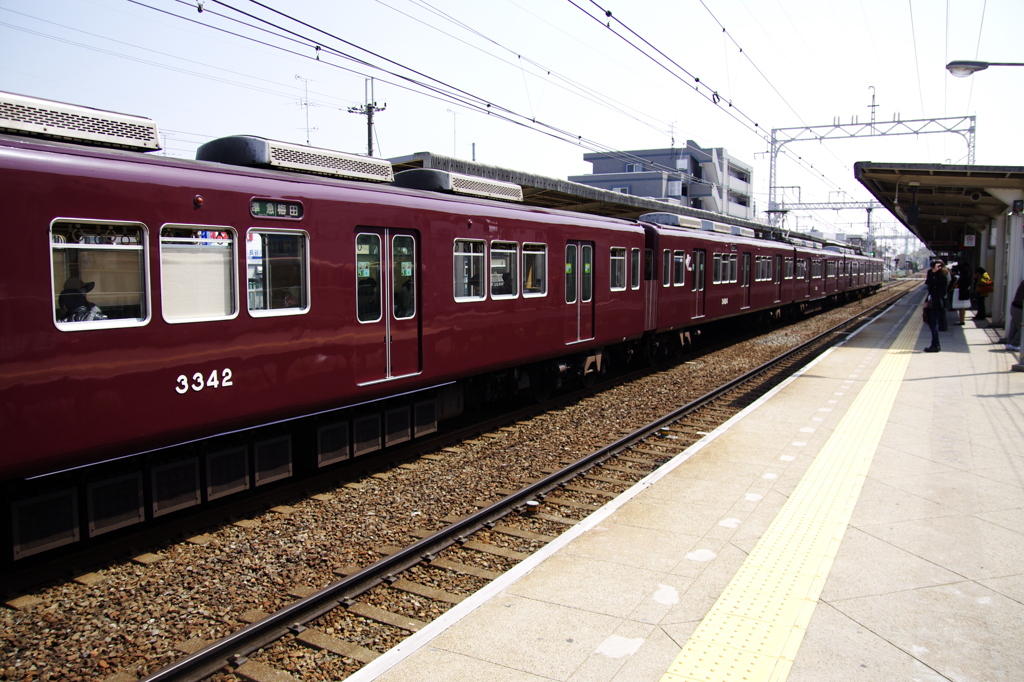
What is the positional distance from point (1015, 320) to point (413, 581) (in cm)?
1594

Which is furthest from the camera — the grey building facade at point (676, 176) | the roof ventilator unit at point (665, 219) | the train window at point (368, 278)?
the grey building facade at point (676, 176)

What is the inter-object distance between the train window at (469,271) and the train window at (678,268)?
23.6 feet

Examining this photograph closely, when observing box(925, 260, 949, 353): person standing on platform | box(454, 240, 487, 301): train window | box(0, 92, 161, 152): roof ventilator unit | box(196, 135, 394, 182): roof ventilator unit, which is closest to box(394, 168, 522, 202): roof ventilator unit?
box(454, 240, 487, 301): train window

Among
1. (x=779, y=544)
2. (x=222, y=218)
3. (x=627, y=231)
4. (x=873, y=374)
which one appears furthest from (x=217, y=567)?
(x=873, y=374)

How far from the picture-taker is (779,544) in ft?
17.3

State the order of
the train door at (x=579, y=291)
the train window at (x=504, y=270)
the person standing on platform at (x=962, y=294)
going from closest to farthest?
the train window at (x=504, y=270) → the train door at (x=579, y=291) → the person standing on platform at (x=962, y=294)

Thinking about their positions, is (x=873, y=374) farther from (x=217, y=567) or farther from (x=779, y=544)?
(x=217, y=567)

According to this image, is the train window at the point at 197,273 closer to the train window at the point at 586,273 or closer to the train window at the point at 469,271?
the train window at the point at 469,271

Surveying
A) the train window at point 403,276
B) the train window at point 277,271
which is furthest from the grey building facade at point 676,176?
the train window at point 277,271

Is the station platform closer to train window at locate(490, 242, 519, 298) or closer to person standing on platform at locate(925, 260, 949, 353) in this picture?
train window at locate(490, 242, 519, 298)

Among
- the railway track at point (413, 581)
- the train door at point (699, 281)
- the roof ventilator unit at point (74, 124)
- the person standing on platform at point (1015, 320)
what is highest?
the roof ventilator unit at point (74, 124)

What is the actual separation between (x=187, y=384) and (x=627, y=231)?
900 cm

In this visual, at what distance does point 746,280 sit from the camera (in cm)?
2041

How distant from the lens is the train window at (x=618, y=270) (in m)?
12.5
